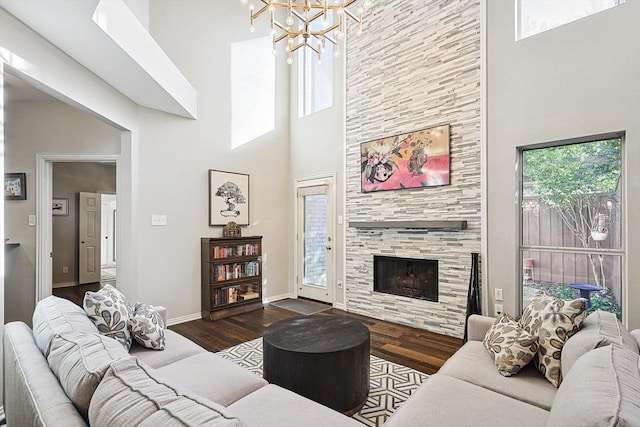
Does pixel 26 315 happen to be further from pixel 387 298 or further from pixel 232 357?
pixel 387 298

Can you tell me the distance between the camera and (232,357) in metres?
3.10

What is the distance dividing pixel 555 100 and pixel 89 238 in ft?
26.3

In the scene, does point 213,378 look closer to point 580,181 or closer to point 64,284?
point 580,181

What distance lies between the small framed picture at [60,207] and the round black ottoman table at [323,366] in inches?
244

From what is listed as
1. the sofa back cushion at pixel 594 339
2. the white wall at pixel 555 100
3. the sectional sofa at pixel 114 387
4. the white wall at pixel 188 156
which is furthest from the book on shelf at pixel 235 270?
the sofa back cushion at pixel 594 339

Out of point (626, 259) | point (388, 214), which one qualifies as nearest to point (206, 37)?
point (388, 214)

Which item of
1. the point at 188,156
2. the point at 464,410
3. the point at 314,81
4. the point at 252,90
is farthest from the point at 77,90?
the point at 464,410

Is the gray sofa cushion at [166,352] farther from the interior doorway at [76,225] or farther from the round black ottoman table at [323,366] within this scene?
the interior doorway at [76,225]

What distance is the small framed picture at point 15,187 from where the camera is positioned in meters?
4.16

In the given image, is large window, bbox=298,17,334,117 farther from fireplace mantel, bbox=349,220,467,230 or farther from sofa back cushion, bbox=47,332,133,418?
sofa back cushion, bbox=47,332,133,418

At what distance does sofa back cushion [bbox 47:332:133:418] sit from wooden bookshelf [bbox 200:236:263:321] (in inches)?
121

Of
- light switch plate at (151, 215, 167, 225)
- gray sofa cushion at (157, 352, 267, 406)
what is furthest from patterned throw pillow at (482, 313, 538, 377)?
light switch plate at (151, 215, 167, 225)

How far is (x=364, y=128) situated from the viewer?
15.0ft

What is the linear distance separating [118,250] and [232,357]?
2073 millimetres
